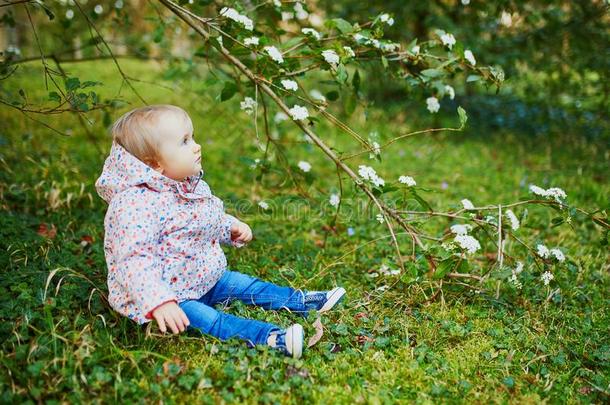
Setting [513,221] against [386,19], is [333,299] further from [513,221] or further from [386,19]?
[386,19]

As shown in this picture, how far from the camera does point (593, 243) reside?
348 centimetres

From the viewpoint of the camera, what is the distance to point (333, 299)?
252cm

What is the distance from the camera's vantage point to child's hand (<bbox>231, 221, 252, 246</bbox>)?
2.62 m

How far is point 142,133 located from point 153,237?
1.41 feet

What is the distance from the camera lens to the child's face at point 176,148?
7.41 ft

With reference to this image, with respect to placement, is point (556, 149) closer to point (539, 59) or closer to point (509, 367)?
point (539, 59)

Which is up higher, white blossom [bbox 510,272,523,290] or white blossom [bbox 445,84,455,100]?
white blossom [bbox 445,84,455,100]

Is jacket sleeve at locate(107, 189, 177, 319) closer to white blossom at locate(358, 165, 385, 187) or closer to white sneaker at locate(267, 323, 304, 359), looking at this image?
white sneaker at locate(267, 323, 304, 359)

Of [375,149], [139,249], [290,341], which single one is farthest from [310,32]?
[290,341]

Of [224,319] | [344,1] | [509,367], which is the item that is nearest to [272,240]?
[224,319]

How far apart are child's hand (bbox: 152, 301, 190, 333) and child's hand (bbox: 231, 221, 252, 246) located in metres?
0.62

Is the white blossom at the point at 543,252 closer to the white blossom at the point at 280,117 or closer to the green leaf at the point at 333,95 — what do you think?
the green leaf at the point at 333,95

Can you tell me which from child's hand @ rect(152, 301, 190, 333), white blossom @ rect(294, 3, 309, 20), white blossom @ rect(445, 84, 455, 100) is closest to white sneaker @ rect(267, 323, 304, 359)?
child's hand @ rect(152, 301, 190, 333)

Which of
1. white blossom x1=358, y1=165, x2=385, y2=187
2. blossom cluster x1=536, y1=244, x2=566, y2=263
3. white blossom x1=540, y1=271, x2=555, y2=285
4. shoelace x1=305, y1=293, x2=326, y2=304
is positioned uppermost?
white blossom x1=358, y1=165, x2=385, y2=187
